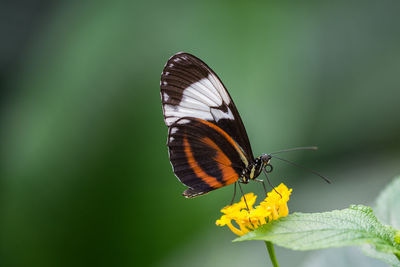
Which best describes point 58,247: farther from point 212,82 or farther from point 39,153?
point 212,82

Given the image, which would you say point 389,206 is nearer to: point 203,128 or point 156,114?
point 203,128

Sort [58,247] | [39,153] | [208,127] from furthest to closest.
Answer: [39,153]
[58,247]
[208,127]

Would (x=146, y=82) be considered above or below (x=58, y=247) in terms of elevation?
above

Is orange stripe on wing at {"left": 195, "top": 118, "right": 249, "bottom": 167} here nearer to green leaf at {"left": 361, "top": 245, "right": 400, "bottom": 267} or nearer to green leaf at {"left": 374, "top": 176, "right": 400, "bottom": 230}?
green leaf at {"left": 374, "top": 176, "right": 400, "bottom": 230}

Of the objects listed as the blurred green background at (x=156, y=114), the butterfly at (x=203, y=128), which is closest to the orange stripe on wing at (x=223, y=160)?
the butterfly at (x=203, y=128)

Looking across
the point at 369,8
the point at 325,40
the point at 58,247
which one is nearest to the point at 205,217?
the point at 58,247

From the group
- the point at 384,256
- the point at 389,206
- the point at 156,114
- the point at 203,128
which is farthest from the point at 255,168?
the point at 156,114
